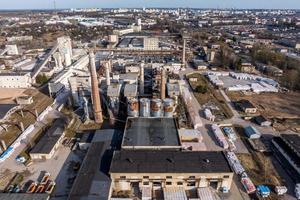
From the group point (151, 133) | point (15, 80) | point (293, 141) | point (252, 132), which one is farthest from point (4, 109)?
point (293, 141)

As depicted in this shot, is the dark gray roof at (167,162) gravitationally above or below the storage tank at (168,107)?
below

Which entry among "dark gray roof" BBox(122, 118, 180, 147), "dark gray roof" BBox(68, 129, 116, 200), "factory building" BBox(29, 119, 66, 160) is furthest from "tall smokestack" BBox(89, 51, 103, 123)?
"dark gray roof" BBox(68, 129, 116, 200)

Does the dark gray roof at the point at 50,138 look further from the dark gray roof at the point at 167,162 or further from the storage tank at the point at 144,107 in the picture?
the storage tank at the point at 144,107

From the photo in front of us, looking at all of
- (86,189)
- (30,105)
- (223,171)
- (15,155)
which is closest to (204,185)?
(223,171)

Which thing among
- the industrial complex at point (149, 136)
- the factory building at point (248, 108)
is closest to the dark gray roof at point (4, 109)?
the industrial complex at point (149, 136)

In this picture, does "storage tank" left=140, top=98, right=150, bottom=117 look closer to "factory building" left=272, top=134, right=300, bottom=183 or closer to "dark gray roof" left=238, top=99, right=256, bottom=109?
"factory building" left=272, top=134, right=300, bottom=183
